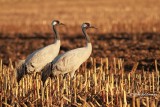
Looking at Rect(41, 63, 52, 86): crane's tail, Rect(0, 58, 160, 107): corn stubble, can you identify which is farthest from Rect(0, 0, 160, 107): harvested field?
Rect(41, 63, 52, 86): crane's tail

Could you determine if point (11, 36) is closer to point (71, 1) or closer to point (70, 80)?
point (70, 80)

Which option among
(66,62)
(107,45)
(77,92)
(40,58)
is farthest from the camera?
(107,45)

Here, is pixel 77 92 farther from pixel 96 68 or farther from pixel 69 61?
pixel 96 68

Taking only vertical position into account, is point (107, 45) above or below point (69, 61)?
below

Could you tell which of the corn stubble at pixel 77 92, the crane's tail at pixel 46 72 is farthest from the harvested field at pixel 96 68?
the crane's tail at pixel 46 72

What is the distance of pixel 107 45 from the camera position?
Answer: 20.6m

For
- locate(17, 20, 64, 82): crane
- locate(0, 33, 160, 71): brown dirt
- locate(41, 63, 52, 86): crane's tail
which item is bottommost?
locate(0, 33, 160, 71): brown dirt

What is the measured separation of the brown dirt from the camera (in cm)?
1682

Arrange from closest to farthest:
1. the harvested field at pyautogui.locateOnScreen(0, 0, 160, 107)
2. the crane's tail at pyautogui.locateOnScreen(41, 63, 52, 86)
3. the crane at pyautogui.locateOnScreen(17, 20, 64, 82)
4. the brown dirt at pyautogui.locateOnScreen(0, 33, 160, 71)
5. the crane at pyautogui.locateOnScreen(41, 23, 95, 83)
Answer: the harvested field at pyautogui.locateOnScreen(0, 0, 160, 107)
the crane's tail at pyautogui.locateOnScreen(41, 63, 52, 86)
the crane at pyautogui.locateOnScreen(41, 23, 95, 83)
the crane at pyautogui.locateOnScreen(17, 20, 64, 82)
the brown dirt at pyautogui.locateOnScreen(0, 33, 160, 71)

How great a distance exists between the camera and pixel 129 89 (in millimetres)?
10086

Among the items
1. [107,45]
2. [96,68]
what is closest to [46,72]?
[96,68]

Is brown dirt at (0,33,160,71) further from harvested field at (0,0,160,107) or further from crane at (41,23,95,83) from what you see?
crane at (41,23,95,83)

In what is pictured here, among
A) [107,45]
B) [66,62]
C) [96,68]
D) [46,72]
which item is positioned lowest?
[107,45]

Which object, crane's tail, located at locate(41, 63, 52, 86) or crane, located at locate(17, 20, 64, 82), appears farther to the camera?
crane, located at locate(17, 20, 64, 82)
